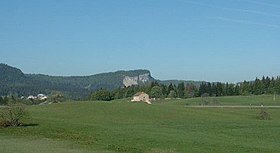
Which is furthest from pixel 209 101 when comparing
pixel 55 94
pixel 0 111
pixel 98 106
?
pixel 0 111

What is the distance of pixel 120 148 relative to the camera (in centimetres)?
3509

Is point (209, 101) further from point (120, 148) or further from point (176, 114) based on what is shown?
point (120, 148)

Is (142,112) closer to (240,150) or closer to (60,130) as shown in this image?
(60,130)

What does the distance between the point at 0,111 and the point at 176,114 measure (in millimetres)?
37671

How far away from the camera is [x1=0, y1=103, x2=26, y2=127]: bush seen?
5938cm

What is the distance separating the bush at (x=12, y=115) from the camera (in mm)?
59375

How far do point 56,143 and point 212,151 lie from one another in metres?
12.9

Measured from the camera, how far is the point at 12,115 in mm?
59812

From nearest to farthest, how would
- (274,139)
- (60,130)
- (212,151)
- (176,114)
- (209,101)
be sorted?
(212,151)
(274,139)
(60,130)
(176,114)
(209,101)

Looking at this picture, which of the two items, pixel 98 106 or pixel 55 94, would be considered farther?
pixel 55 94

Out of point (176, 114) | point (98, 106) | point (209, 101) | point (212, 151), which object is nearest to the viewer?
point (212, 151)

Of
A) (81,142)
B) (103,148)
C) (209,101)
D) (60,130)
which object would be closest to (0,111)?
(60,130)

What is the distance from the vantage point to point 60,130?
175ft

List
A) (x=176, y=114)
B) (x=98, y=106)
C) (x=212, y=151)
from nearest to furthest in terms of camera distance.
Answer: (x=212, y=151) < (x=176, y=114) < (x=98, y=106)
